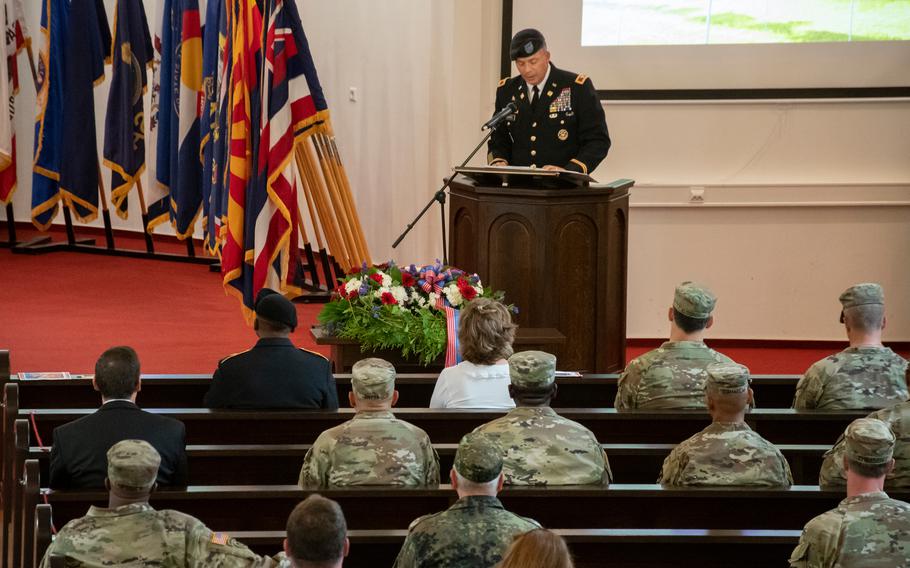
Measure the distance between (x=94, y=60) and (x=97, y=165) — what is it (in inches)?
34.7

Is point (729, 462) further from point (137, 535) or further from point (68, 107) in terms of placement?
point (68, 107)

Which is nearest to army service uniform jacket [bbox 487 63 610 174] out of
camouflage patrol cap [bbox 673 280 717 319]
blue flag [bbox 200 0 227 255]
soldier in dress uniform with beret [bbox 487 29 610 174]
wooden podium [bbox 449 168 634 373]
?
soldier in dress uniform with beret [bbox 487 29 610 174]

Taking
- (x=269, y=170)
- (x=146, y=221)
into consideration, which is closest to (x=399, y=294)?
(x=269, y=170)

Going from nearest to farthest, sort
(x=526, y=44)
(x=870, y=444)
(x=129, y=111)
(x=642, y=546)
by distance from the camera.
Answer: (x=870, y=444) < (x=642, y=546) < (x=526, y=44) < (x=129, y=111)

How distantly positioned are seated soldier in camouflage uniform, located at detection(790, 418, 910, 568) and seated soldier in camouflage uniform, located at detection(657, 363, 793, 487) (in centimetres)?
46

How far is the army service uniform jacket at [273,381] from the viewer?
4648mm

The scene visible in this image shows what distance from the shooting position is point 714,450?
3867mm

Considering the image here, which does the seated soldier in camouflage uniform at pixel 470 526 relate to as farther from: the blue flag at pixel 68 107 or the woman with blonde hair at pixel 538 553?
the blue flag at pixel 68 107

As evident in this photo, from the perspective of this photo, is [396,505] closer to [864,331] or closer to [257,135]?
[864,331]

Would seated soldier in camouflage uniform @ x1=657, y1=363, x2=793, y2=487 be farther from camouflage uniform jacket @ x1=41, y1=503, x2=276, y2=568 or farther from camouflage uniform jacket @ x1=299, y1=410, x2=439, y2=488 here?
camouflage uniform jacket @ x1=41, y1=503, x2=276, y2=568

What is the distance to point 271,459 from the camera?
4359 mm

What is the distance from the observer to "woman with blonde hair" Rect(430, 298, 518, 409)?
4590mm

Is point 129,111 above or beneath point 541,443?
above

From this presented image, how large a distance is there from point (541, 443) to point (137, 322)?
5331 mm
